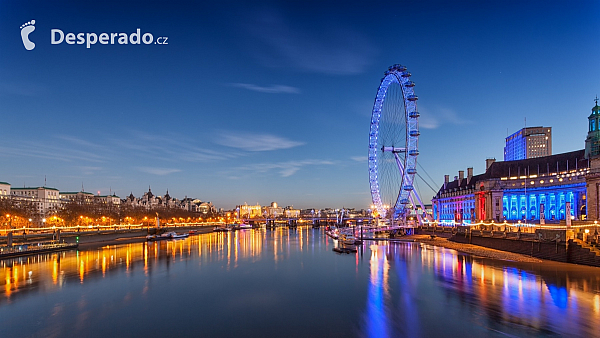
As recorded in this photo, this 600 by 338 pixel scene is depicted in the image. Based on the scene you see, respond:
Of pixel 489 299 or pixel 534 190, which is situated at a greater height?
pixel 534 190

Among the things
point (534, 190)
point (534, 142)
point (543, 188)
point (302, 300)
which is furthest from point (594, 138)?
point (534, 142)

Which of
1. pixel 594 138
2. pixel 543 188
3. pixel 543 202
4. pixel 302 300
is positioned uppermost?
pixel 594 138

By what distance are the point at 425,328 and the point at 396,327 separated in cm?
136

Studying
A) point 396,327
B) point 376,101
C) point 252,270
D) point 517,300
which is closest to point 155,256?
point 252,270

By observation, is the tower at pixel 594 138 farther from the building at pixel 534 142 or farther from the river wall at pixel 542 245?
the building at pixel 534 142

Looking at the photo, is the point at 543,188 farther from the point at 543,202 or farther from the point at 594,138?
the point at 594,138

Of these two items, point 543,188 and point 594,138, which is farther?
point 543,188

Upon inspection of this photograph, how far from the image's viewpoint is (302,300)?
2469cm

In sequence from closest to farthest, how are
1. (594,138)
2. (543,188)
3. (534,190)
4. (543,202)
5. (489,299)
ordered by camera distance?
(489,299), (594,138), (543,188), (543,202), (534,190)

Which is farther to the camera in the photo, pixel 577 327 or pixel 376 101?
pixel 376 101

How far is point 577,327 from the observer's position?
690 inches

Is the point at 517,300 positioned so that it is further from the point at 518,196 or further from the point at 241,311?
the point at 518,196

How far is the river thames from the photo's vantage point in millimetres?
18203

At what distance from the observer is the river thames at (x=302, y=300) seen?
59.7 feet
